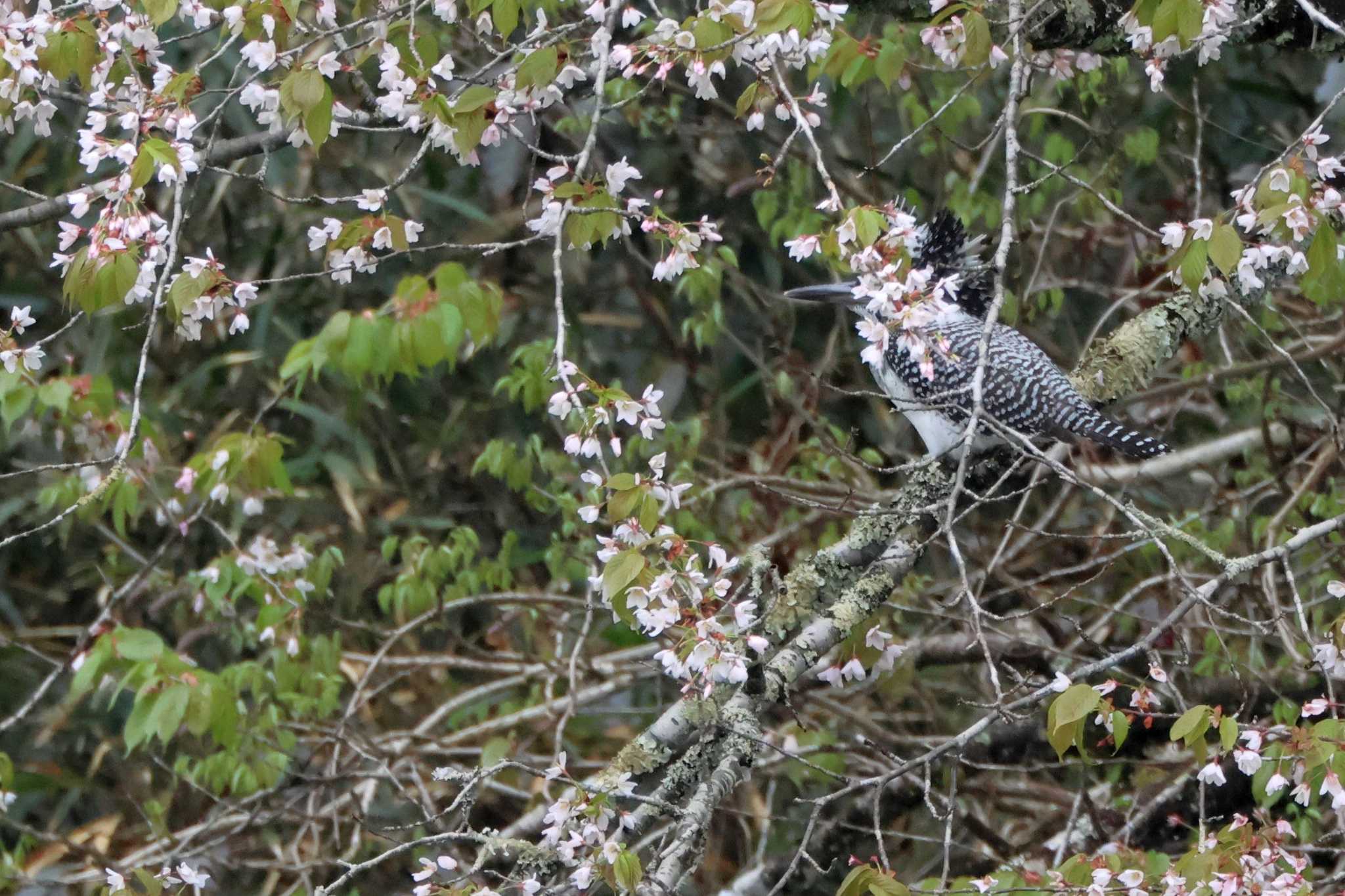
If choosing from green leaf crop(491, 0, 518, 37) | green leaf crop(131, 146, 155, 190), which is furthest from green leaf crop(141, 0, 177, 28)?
green leaf crop(491, 0, 518, 37)

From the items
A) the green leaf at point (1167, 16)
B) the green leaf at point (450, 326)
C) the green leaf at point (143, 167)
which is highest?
the green leaf at point (1167, 16)

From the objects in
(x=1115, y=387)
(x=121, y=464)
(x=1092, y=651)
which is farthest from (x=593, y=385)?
(x=1092, y=651)

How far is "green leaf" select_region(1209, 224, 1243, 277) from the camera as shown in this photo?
5.73 feet

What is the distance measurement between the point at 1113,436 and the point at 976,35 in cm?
93

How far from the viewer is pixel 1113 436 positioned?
101 inches

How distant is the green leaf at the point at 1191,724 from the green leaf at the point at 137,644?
172cm

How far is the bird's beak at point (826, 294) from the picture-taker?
9.92 feet

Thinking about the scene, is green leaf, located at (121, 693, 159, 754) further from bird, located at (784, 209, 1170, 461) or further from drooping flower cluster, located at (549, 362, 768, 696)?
bird, located at (784, 209, 1170, 461)

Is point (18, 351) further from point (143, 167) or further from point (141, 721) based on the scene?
point (141, 721)

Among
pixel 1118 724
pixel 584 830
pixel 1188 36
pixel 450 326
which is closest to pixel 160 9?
pixel 450 326

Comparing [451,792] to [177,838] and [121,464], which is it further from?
[121,464]

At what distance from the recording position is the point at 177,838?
3.49 m

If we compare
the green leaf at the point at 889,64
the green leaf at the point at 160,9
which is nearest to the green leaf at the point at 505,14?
the green leaf at the point at 160,9

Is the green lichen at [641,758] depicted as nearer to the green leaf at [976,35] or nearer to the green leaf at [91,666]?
the green leaf at [976,35]
